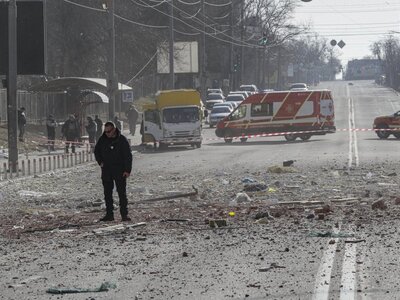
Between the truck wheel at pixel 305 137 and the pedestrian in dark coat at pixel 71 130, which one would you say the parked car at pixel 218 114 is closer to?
the truck wheel at pixel 305 137

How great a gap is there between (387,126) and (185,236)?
43366 mm

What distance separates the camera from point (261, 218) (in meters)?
17.9

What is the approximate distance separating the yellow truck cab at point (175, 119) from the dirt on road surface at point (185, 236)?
A: 2233cm

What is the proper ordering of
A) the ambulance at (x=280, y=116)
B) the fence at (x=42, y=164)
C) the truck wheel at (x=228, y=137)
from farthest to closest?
the truck wheel at (x=228, y=137) < the ambulance at (x=280, y=116) < the fence at (x=42, y=164)

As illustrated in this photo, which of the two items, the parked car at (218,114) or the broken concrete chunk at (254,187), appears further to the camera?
the parked car at (218,114)

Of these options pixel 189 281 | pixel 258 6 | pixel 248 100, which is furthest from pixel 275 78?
pixel 189 281

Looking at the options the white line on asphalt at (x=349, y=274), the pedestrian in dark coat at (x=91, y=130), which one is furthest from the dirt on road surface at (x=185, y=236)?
the pedestrian in dark coat at (x=91, y=130)

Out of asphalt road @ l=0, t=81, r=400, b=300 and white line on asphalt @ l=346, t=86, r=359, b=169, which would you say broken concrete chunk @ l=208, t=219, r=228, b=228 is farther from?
white line on asphalt @ l=346, t=86, r=359, b=169

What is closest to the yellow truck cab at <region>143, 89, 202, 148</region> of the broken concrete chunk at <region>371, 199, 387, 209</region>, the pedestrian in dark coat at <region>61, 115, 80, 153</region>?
the pedestrian in dark coat at <region>61, 115, 80, 153</region>

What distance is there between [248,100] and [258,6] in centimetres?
7664

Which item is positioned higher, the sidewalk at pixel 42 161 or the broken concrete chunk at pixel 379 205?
the broken concrete chunk at pixel 379 205

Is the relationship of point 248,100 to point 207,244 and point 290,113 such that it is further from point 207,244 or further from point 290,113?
point 207,244

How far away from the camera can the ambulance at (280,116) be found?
56.9 metres

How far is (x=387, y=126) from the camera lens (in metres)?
57.9
